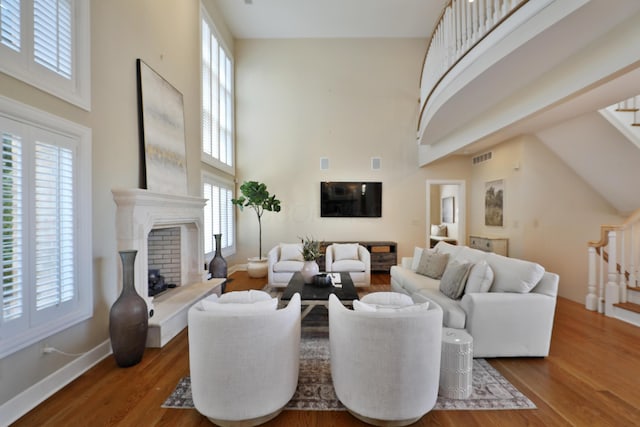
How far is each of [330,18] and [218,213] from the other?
4773mm

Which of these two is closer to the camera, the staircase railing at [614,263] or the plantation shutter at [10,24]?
the plantation shutter at [10,24]

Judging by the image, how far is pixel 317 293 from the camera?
3.19 m

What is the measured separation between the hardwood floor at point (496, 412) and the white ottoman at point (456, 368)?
17 cm

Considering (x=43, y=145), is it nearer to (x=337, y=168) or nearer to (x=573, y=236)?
(x=337, y=168)

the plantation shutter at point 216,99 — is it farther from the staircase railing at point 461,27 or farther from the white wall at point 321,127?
the staircase railing at point 461,27

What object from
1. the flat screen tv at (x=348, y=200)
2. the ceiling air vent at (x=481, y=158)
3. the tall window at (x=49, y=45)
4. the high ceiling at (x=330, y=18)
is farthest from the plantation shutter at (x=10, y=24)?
the ceiling air vent at (x=481, y=158)

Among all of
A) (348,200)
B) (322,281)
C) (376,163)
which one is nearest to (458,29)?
(376,163)

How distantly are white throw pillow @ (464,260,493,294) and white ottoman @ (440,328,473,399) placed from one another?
2.71ft

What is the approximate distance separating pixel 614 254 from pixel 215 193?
6.30 meters

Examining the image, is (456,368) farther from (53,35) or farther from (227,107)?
(227,107)

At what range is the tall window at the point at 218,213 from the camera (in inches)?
201

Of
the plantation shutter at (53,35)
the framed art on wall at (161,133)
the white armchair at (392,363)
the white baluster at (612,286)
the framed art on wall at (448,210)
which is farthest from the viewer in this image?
the framed art on wall at (448,210)

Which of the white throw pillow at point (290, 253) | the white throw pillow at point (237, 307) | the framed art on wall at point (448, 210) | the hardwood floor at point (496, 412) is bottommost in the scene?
the hardwood floor at point (496, 412)

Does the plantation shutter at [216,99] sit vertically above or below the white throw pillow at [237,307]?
above
